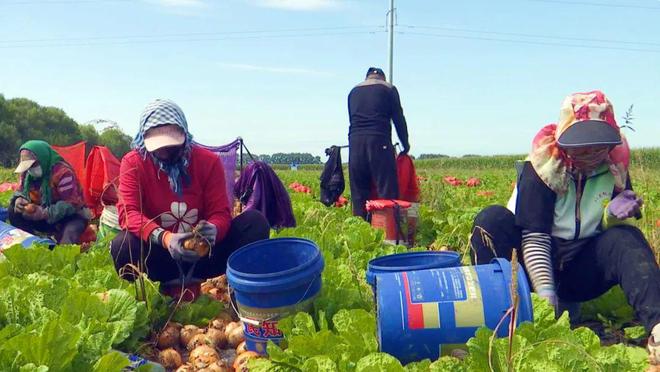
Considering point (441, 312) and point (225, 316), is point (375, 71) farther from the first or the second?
point (441, 312)

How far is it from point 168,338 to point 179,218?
679 millimetres

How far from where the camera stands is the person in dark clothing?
5.06 m

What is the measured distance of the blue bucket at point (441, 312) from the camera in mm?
2057

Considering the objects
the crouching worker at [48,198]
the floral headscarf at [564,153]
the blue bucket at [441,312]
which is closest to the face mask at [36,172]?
the crouching worker at [48,198]

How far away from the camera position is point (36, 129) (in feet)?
137

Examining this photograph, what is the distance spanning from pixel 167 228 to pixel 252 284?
3.13 feet

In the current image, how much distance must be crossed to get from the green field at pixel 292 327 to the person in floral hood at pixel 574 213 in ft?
0.96

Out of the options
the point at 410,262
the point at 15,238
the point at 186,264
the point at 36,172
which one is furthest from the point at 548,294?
the point at 36,172

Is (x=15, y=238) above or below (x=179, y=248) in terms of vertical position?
below

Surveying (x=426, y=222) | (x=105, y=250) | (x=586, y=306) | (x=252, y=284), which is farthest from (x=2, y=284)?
(x=426, y=222)

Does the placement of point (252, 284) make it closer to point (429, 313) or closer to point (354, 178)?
point (429, 313)

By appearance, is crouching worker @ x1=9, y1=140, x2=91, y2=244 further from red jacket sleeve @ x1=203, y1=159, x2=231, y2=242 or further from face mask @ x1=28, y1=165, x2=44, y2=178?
red jacket sleeve @ x1=203, y1=159, x2=231, y2=242

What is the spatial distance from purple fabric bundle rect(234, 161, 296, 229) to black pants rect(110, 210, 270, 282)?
1.62 m

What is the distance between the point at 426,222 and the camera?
18.2 ft
